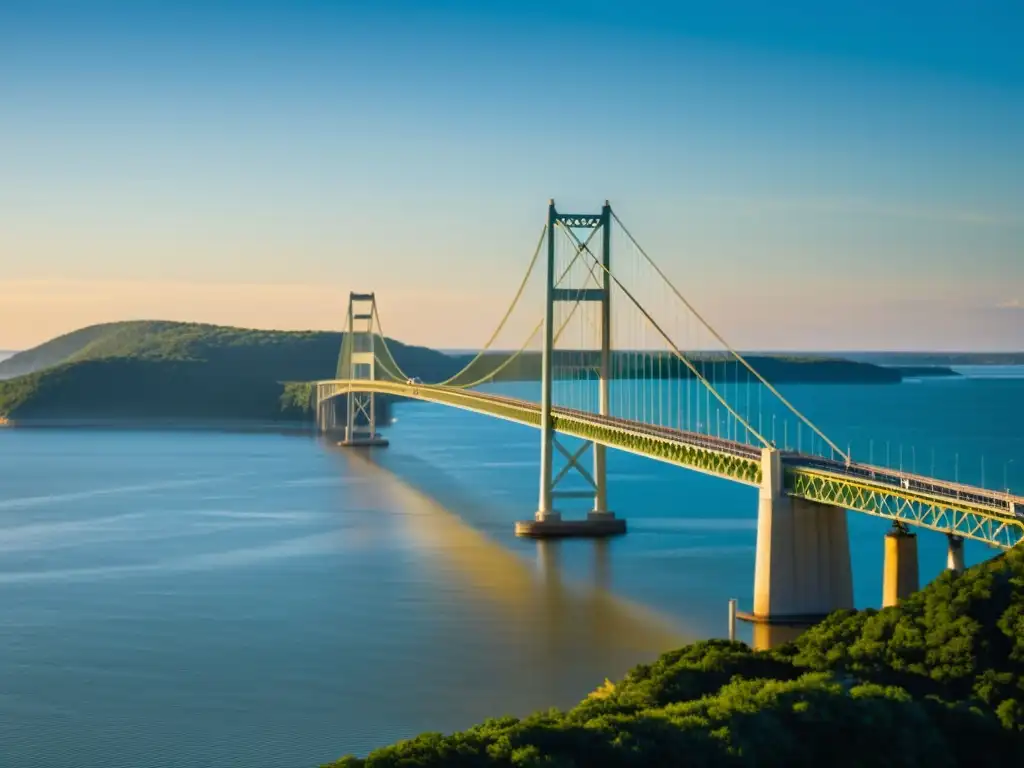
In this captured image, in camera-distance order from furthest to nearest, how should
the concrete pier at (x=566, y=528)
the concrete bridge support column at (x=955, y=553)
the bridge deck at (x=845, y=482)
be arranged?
the concrete pier at (x=566, y=528) < the concrete bridge support column at (x=955, y=553) < the bridge deck at (x=845, y=482)

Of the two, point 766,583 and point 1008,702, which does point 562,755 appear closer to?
point 1008,702

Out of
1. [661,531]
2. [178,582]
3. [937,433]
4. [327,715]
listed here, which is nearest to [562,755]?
[327,715]

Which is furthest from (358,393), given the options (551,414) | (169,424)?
(551,414)

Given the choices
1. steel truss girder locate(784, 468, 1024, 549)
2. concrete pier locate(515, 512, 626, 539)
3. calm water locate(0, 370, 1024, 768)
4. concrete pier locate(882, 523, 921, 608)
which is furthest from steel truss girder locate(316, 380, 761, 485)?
concrete pier locate(882, 523, 921, 608)

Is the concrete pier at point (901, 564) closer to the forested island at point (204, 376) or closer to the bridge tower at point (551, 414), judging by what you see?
the bridge tower at point (551, 414)

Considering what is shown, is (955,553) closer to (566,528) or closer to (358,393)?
(566,528)

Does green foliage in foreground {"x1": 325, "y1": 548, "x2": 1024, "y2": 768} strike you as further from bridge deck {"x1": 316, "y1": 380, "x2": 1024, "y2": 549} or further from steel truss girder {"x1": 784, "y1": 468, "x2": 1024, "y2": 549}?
bridge deck {"x1": 316, "y1": 380, "x2": 1024, "y2": 549}

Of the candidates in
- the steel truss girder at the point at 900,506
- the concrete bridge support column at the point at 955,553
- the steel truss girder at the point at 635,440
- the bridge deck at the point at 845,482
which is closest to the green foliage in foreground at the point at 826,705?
the steel truss girder at the point at 900,506
